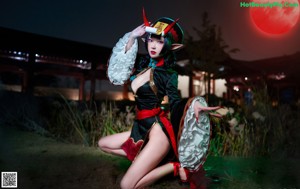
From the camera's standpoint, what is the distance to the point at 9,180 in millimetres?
2078

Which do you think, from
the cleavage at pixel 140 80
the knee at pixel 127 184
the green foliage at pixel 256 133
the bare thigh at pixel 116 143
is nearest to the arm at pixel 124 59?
the cleavage at pixel 140 80

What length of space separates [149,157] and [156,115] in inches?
13.2

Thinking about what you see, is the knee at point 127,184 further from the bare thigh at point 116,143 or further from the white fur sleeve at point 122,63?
the white fur sleeve at point 122,63

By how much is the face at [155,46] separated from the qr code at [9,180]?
1.43 meters

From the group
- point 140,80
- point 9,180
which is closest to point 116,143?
point 140,80

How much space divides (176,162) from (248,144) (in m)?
1.84

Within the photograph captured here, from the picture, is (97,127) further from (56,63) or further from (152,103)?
(56,63)

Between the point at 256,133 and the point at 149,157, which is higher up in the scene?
the point at 149,157

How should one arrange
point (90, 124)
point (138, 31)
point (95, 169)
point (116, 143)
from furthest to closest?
point (90, 124), point (95, 169), point (116, 143), point (138, 31)

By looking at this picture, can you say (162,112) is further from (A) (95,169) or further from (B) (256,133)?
(B) (256,133)

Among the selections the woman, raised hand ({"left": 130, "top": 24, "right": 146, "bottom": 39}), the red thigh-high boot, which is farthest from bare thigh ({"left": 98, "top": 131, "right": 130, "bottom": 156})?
raised hand ({"left": 130, "top": 24, "right": 146, "bottom": 39})

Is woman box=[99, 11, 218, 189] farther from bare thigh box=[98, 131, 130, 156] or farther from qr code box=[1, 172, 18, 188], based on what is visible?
qr code box=[1, 172, 18, 188]

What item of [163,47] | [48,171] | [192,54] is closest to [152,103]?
[163,47]

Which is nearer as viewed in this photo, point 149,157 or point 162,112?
point 149,157
